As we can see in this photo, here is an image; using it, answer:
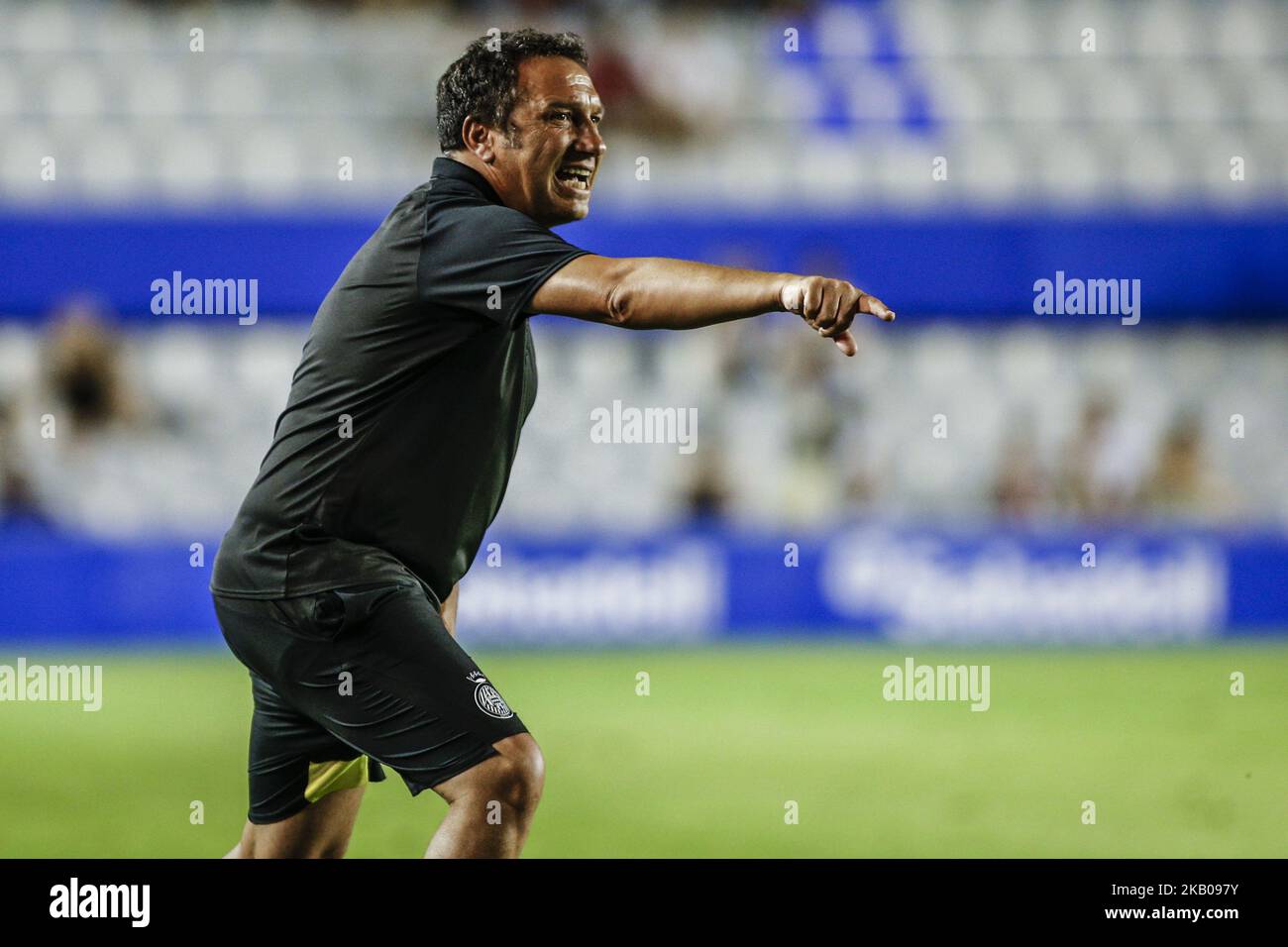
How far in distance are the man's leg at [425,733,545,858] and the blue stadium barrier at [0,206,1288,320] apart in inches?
318

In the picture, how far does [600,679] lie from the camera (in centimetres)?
920

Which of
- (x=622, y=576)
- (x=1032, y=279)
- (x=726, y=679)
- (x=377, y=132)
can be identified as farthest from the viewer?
(x=377, y=132)

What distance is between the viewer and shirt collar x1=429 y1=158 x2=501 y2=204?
144 inches

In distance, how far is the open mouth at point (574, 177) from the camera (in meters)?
3.79

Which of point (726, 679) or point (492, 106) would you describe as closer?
point (492, 106)

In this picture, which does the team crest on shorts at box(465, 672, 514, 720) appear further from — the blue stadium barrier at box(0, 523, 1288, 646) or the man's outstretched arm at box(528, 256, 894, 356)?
the blue stadium barrier at box(0, 523, 1288, 646)

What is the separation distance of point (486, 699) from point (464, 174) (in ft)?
4.03

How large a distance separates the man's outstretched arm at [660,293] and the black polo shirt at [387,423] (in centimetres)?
26

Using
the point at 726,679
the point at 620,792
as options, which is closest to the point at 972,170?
the point at 726,679

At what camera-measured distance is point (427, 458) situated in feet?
11.7

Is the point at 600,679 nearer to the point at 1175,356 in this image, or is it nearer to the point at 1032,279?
the point at 1032,279

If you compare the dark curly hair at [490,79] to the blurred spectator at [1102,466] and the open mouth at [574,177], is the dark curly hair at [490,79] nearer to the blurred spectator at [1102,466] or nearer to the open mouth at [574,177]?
the open mouth at [574,177]
